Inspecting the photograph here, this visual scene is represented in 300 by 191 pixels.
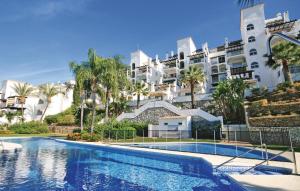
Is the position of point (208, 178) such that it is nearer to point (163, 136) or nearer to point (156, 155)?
point (156, 155)

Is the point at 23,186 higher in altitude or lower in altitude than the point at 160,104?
lower

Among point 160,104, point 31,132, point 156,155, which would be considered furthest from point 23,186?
point 31,132

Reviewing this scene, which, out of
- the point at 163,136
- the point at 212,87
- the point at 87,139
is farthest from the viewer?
the point at 212,87

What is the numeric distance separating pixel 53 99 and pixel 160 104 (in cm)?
3599

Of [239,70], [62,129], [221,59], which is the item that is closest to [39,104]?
[62,129]

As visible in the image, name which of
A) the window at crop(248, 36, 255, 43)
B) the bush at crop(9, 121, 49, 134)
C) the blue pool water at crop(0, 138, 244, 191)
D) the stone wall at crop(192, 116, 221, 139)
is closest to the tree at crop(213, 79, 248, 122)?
the stone wall at crop(192, 116, 221, 139)

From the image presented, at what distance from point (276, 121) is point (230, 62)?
32972mm

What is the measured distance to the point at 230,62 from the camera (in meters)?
53.3

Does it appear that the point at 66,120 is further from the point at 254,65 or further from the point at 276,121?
the point at 254,65

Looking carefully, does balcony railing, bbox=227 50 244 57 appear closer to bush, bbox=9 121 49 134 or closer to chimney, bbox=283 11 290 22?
chimney, bbox=283 11 290 22

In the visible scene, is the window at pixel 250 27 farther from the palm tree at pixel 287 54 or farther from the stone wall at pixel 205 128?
the stone wall at pixel 205 128

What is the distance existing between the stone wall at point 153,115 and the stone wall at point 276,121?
1242 cm

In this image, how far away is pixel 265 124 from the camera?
23750 millimetres

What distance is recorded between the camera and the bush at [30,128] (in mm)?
43781
